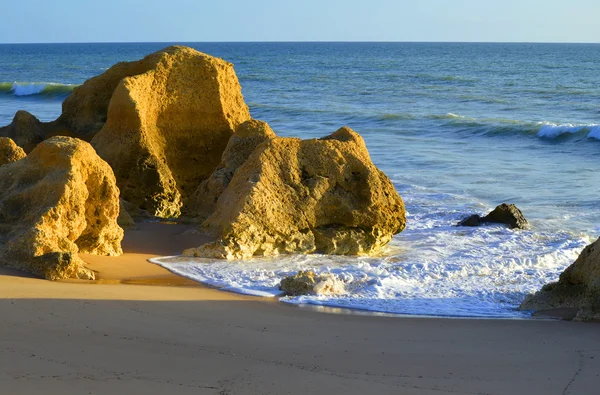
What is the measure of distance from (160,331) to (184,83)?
539 centimetres

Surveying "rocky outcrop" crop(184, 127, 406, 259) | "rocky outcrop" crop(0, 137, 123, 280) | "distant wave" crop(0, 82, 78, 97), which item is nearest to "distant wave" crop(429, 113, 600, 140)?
"rocky outcrop" crop(184, 127, 406, 259)

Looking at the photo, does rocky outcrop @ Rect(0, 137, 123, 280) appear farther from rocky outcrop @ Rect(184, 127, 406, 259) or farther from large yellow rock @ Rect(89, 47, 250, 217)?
large yellow rock @ Rect(89, 47, 250, 217)

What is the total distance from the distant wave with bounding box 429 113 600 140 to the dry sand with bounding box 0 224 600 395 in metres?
17.4

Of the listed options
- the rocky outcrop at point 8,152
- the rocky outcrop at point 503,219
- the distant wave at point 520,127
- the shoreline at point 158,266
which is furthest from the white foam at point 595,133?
the rocky outcrop at point 8,152

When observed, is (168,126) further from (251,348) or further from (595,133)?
(595,133)

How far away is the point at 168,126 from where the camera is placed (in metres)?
10.7

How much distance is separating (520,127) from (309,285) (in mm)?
18559

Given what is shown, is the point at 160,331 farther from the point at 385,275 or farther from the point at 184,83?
the point at 184,83

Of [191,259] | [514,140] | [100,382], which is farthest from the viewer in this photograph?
[514,140]

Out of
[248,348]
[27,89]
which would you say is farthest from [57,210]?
[27,89]

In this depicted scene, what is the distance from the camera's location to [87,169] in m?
7.96

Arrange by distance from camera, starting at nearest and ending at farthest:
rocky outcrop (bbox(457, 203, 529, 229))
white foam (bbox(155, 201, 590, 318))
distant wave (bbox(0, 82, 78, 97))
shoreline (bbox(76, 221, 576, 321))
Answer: shoreline (bbox(76, 221, 576, 321)) → white foam (bbox(155, 201, 590, 318)) → rocky outcrop (bbox(457, 203, 529, 229)) → distant wave (bbox(0, 82, 78, 97))

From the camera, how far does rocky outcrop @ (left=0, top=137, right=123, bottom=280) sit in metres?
7.36

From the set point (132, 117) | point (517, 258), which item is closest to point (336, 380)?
point (517, 258)
